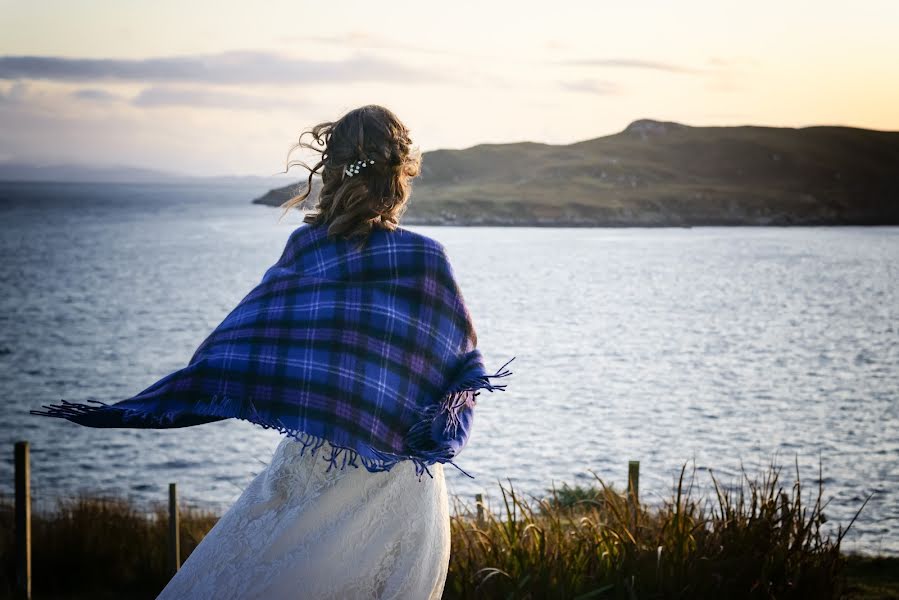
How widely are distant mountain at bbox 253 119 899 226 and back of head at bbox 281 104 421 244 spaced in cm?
11590

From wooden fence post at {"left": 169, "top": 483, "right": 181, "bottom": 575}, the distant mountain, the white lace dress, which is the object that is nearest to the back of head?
the white lace dress

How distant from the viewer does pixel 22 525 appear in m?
6.53

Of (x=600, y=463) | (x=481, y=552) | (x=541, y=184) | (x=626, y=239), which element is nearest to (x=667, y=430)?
(x=600, y=463)

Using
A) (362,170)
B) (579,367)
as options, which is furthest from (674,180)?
(362,170)

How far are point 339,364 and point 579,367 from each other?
2885cm

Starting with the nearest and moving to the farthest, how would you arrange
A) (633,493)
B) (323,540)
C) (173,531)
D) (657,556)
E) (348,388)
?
(323,540) < (348,388) < (657,556) < (633,493) < (173,531)

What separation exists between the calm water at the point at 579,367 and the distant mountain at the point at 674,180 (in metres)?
51.4

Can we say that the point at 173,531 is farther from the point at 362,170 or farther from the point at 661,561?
the point at 362,170

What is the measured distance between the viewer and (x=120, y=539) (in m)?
7.86

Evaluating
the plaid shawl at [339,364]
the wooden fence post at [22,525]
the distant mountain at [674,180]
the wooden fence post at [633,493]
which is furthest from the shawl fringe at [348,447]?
the distant mountain at [674,180]

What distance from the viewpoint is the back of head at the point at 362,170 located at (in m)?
2.75

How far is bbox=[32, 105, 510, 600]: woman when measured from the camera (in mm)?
2646

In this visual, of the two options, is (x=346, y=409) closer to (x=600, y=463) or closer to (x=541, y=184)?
(x=600, y=463)

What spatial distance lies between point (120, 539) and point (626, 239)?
10179 cm
